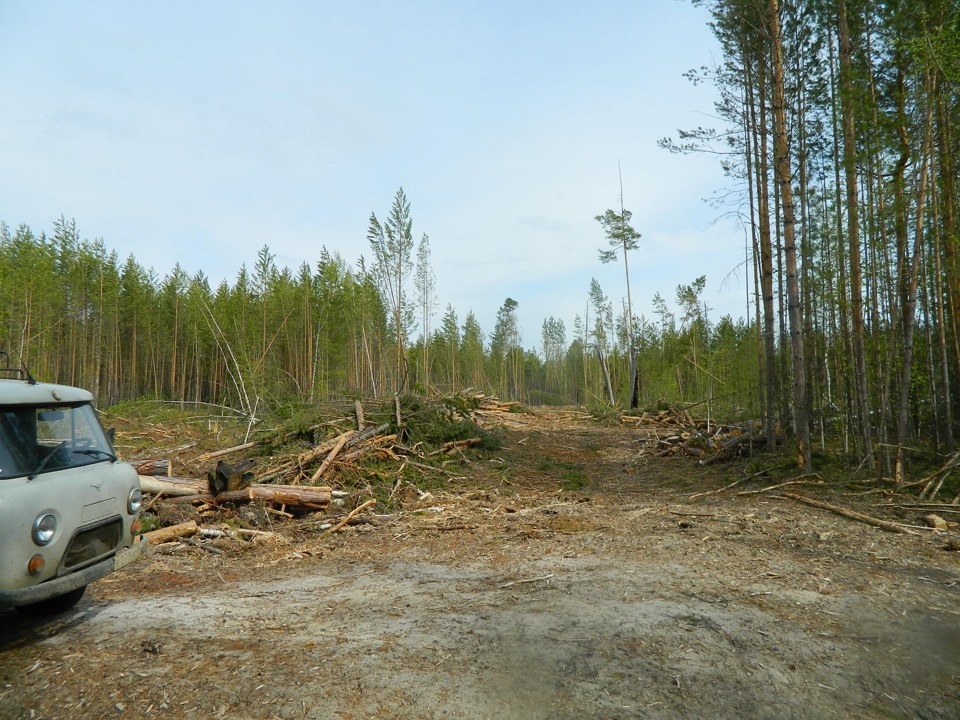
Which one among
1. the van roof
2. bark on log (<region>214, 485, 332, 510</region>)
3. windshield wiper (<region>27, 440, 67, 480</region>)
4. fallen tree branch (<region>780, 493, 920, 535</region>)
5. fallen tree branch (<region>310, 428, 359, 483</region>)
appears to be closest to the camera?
windshield wiper (<region>27, 440, 67, 480</region>)

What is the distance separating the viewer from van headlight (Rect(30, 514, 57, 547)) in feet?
12.2

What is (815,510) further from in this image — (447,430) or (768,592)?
(447,430)

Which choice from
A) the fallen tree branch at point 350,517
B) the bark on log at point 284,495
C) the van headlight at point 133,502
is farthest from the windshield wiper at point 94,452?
the bark on log at point 284,495

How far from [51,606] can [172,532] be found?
2.49 metres

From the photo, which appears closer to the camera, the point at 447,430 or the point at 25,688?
the point at 25,688

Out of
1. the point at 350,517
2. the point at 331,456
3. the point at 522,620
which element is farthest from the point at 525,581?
the point at 331,456

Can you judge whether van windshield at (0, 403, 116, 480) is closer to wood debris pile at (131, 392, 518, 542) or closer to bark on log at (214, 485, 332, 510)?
wood debris pile at (131, 392, 518, 542)

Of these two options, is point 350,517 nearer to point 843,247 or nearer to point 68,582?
point 68,582

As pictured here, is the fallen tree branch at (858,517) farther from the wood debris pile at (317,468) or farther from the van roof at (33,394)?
the van roof at (33,394)

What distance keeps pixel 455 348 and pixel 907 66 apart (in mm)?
27910

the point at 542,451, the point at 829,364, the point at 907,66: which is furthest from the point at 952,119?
the point at 542,451

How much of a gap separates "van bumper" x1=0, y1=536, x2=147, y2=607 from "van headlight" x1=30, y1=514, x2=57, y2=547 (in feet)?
0.90

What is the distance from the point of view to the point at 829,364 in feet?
39.5

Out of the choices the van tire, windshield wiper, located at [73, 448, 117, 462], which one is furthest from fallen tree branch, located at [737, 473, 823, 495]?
the van tire
